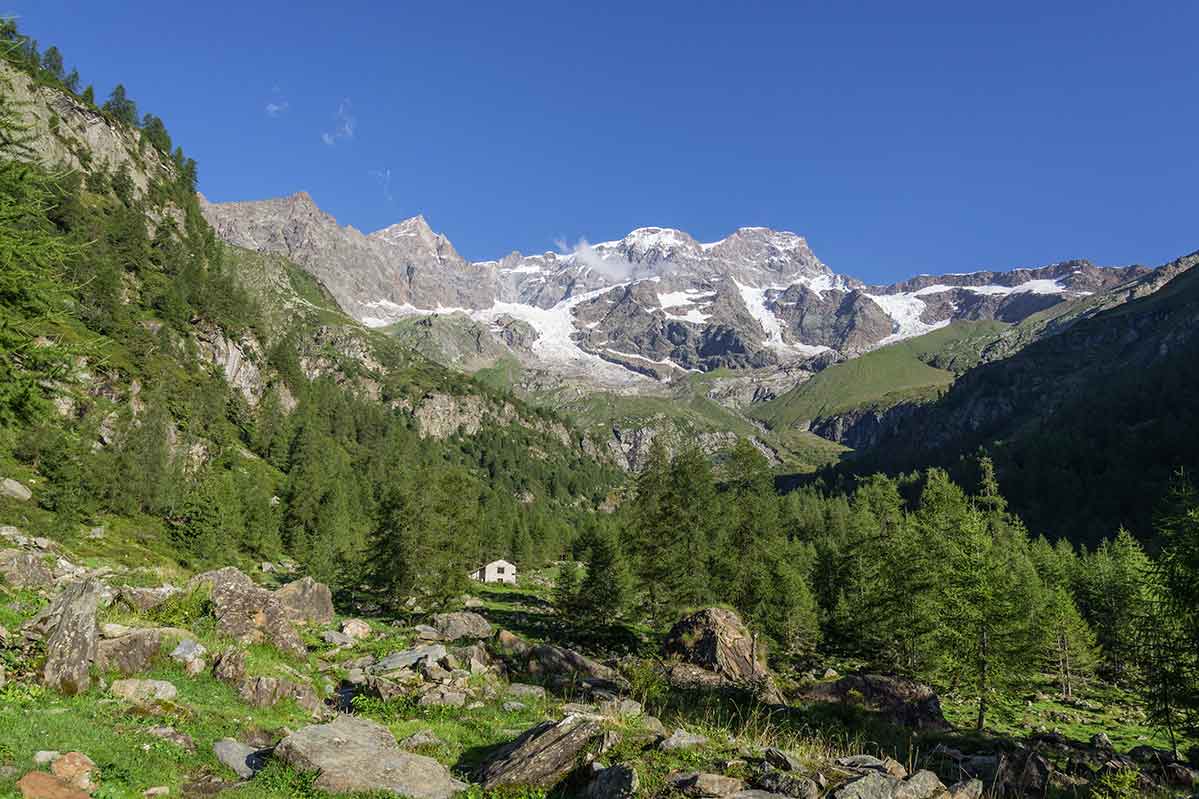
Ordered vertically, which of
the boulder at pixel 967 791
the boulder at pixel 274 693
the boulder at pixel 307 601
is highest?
the boulder at pixel 967 791

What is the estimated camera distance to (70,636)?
1493cm

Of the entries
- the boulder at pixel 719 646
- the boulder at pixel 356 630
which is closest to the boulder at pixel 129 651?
the boulder at pixel 356 630

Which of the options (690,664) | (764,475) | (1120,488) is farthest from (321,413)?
(1120,488)

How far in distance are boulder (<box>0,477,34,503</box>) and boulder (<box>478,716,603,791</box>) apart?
6145cm

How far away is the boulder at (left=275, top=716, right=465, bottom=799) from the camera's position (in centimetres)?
1164

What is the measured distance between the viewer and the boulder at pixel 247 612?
2264 centimetres

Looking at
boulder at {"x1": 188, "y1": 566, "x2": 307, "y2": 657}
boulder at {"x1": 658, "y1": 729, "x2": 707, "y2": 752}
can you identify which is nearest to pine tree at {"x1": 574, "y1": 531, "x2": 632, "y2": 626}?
boulder at {"x1": 188, "y1": 566, "x2": 307, "y2": 657}

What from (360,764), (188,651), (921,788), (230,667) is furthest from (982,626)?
(188,651)

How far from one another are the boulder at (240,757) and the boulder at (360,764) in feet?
2.03

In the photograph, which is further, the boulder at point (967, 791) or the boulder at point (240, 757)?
the boulder at point (240, 757)

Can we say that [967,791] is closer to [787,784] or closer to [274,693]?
[787,784]

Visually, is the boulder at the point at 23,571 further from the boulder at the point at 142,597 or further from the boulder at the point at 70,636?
the boulder at the point at 70,636

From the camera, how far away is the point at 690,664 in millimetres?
34594

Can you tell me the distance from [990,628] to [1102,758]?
10630mm
